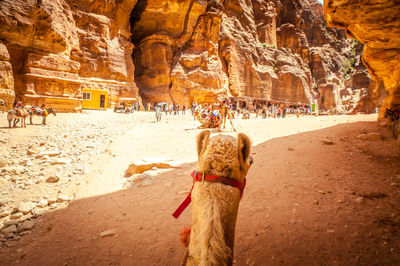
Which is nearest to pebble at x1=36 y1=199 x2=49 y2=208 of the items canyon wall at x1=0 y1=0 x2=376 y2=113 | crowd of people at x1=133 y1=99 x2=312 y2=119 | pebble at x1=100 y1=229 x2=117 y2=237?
pebble at x1=100 y1=229 x2=117 y2=237

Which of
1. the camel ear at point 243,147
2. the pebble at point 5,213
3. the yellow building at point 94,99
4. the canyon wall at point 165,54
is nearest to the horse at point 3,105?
the canyon wall at point 165,54

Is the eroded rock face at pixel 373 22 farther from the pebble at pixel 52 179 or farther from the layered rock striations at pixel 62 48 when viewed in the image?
the layered rock striations at pixel 62 48

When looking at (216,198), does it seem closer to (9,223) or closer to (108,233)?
(108,233)

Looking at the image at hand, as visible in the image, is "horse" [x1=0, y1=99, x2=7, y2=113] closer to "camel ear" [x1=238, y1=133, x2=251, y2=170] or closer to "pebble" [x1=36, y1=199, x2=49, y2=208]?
"pebble" [x1=36, y1=199, x2=49, y2=208]

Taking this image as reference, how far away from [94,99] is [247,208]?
23.2 m

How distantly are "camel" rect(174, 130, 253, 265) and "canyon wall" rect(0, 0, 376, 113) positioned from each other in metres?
18.6

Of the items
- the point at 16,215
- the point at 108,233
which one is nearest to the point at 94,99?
the point at 16,215

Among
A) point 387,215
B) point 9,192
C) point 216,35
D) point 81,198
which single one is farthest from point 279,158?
point 216,35

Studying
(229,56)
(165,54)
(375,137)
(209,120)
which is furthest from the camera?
(229,56)

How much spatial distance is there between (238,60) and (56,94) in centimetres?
2787

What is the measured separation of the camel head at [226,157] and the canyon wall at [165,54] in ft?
61.0

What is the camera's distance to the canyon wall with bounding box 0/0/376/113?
49.5ft

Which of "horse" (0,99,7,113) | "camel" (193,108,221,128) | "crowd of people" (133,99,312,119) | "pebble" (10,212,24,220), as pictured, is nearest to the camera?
"pebble" (10,212,24,220)

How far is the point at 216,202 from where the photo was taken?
4.05ft
